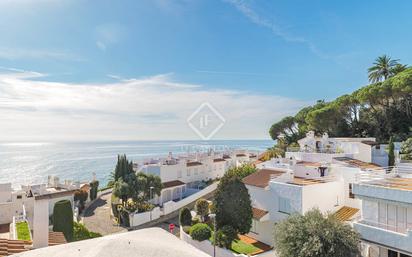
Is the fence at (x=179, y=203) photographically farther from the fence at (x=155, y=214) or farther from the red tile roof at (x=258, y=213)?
the red tile roof at (x=258, y=213)

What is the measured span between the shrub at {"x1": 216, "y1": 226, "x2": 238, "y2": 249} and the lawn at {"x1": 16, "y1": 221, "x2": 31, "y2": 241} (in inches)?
400

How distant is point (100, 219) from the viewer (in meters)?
29.1

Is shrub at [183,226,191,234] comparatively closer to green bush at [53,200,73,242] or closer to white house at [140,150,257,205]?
green bush at [53,200,73,242]

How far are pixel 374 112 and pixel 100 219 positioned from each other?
38.2 metres

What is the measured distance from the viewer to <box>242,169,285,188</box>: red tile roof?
22203 mm

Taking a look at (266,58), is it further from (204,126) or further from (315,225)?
(315,225)

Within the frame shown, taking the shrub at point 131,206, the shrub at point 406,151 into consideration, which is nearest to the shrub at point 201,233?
the shrub at point 131,206

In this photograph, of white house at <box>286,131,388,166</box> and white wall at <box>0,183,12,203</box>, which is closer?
white wall at <box>0,183,12,203</box>

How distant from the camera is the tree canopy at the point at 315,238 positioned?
1348cm

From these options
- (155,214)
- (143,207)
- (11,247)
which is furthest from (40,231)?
(155,214)

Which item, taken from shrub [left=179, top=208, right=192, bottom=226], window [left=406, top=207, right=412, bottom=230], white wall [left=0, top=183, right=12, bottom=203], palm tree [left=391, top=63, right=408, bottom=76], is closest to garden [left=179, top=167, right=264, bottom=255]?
shrub [left=179, top=208, right=192, bottom=226]

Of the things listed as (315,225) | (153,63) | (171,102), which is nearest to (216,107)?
(171,102)

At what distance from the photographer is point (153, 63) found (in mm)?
31875

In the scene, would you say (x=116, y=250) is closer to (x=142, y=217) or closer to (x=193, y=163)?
(x=142, y=217)
